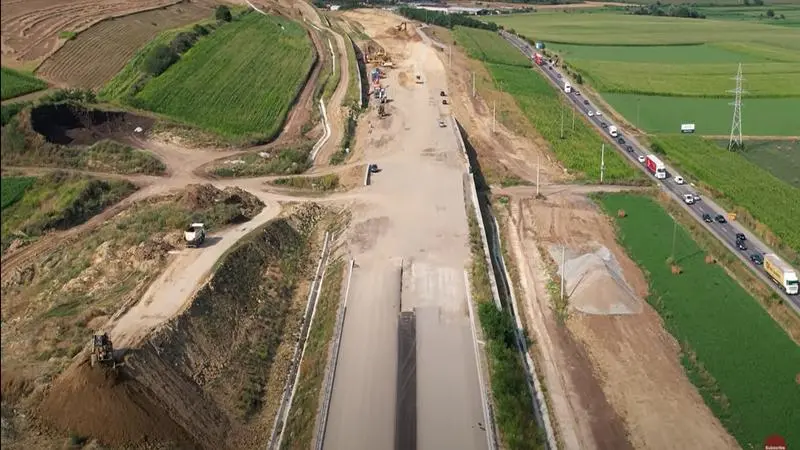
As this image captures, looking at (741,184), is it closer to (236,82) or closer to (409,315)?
(409,315)

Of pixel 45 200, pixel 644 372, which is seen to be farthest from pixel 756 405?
pixel 45 200

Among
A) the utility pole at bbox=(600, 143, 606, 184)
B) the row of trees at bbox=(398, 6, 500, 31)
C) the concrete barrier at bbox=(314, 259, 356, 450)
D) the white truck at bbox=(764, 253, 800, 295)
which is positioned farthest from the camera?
the row of trees at bbox=(398, 6, 500, 31)

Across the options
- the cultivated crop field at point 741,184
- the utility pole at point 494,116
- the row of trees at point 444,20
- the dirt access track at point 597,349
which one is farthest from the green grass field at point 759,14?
the dirt access track at point 597,349

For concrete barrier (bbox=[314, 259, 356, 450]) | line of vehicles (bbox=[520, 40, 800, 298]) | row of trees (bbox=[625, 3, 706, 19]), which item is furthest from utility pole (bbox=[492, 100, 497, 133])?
row of trees (bbox=[625, 3, 706, 19])

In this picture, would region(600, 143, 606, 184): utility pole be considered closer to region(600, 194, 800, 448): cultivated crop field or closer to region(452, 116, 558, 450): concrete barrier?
region(600, 194, 800, 448): cultivated crop field

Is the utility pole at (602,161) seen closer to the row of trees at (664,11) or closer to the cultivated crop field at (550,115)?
the cultivated crop field at (550,115)

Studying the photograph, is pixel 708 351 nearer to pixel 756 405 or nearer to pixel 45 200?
pixel 756 405
